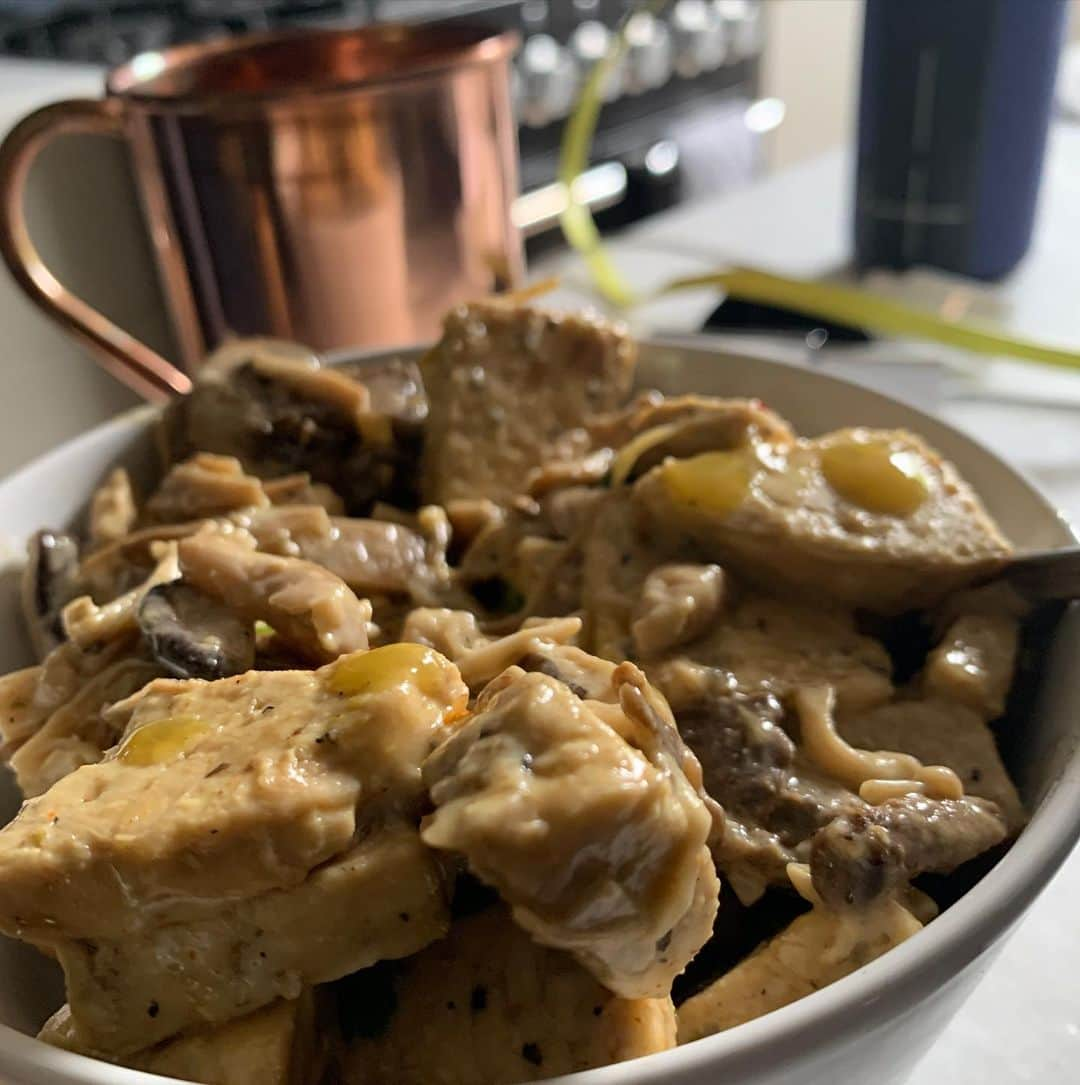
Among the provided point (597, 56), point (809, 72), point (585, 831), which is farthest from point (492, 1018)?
point (809, 72)

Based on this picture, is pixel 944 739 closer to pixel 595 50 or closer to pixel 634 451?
pixel 634 451

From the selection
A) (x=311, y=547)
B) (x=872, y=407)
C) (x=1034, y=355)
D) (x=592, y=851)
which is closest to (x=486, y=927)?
(x=592, y=851)

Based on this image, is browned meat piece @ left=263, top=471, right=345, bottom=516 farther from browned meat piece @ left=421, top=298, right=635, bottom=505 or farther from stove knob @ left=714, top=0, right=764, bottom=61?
stove knob @ left=714, top=0, right=764, bottom=61

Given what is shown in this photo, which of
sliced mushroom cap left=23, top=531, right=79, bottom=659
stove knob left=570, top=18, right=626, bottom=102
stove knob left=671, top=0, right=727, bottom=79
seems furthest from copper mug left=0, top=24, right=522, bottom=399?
stove knob left=671, top=0, right=727, bottom=79

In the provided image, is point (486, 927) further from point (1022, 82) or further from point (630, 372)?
point (1022, 82)

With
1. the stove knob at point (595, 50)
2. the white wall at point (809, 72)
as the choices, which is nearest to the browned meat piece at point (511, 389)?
the stove knob at point (595, 50)

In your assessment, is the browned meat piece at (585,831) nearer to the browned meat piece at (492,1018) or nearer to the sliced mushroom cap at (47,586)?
the browned meat piece at (492,1018)
